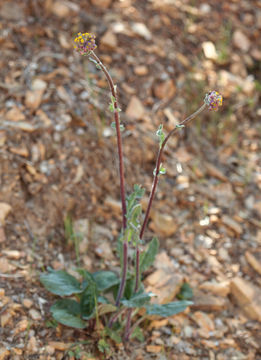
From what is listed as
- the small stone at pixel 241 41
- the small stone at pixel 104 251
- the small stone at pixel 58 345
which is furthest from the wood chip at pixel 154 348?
the small stone at pixel 241 41

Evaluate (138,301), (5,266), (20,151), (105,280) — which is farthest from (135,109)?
(138,301)

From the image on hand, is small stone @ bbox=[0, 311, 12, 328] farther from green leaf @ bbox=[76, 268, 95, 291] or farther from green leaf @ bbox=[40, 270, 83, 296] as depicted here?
green leaf @ bbox=[76, 268, 95, 291]

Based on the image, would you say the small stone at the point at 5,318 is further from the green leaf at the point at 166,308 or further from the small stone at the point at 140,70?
the small stone at the point at 140,70

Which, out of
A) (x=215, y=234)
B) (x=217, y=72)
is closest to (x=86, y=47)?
(x=215, y=234)

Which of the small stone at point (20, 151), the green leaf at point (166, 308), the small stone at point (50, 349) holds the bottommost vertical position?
the small stone at point (50, 349)

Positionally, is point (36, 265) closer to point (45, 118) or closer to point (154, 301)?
point (154, 301)

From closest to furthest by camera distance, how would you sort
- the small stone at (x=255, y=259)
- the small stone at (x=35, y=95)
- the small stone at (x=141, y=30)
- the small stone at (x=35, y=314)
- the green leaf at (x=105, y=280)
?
the small stone at (x=35, y=314) < the green leaf at (x=105, y=280) < the small stone at (x=255, y=259) < the small stone at (x=35, y=95) < the small stone at (x=141, y=30)

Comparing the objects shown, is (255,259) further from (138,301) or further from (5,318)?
(5,318)
